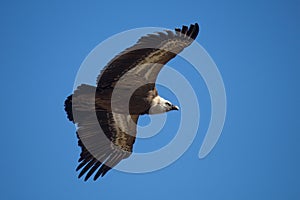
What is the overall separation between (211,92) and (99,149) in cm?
264

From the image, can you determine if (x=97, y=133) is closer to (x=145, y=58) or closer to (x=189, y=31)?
(x=145, y=58)

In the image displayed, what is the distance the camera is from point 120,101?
9.59 meters

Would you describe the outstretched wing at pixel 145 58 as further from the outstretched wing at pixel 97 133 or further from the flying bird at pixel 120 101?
the outstretched wing at pixel 97 133

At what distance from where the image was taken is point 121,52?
8078mm

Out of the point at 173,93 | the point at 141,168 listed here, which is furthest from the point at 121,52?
the point at 141,168

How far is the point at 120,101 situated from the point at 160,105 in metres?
0.85

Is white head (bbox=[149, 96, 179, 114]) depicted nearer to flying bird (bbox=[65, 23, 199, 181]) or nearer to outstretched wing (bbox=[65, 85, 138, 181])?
flying bird (bbox=[65, 23, 199, 181])

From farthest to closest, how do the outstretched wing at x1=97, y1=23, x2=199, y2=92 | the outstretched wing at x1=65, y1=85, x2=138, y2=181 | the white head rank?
the white head → the outstretched wing at x1=65, y1=85, x2=138, y2=181 → the outstretched wing at x1=97, y1=23, x2=199, y2=92

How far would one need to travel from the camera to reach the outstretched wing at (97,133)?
370 inches

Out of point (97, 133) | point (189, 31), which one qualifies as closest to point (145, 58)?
point (189, 31)

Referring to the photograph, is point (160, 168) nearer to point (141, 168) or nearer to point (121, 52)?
point (141, 168)

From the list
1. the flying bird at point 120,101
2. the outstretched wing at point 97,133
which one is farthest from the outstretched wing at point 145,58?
the outstretched wing at point 97,133

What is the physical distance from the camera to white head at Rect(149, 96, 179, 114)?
983 cm

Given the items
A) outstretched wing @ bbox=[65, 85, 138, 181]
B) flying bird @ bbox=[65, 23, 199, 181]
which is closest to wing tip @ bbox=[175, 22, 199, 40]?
flying bird @ bbox=[65, 23, 199, 181]
